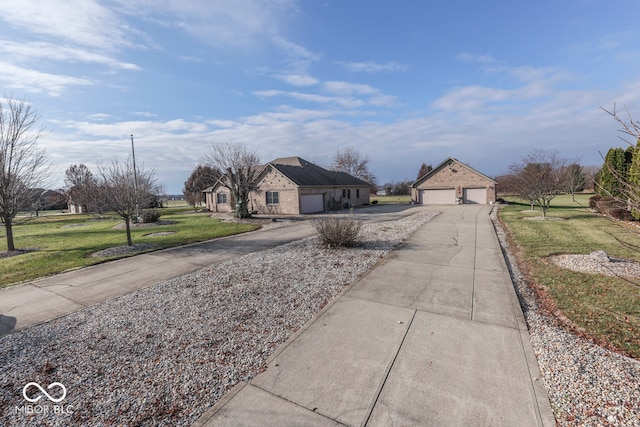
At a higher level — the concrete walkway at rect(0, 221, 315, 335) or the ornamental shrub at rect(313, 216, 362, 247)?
the ornamental shrub at rect(313, 216, 362, 247)

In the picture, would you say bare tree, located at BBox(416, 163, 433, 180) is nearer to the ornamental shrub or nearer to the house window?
the house window

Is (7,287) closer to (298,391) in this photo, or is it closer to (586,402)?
(298,391)

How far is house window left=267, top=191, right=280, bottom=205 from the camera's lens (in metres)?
27.0

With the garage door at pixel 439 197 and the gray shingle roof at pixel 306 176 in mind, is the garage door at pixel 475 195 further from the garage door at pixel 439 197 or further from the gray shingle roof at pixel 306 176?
the gray shingle roof at pixel 306 176

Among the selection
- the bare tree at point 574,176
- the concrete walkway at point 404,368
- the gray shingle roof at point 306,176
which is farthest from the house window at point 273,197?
the bare tree at point 574,176

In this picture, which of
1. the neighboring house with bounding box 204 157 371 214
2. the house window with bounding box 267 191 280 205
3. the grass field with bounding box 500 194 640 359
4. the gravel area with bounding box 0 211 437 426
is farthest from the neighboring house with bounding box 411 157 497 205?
the gravel area with bounding box 0 211 437 426

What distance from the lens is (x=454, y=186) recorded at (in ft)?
109

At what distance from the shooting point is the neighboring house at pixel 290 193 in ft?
85.6

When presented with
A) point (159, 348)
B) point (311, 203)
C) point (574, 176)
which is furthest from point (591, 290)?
point (574, 176)

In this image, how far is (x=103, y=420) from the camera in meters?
2.92

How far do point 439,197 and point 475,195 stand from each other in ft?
12.8

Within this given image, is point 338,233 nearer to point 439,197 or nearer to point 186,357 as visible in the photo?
point 186,357

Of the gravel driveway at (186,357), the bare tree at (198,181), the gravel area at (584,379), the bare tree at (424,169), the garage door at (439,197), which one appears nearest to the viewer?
the gravel area at (584,379)

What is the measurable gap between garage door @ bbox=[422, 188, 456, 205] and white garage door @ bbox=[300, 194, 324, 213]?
47.2 feet
